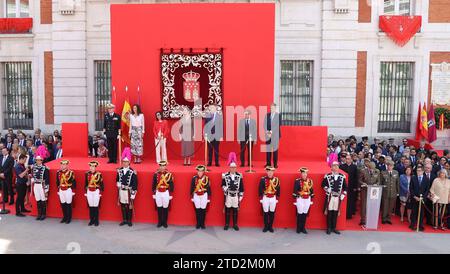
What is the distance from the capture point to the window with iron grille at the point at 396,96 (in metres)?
19.0

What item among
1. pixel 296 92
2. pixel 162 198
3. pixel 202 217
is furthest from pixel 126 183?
pixel 296 92

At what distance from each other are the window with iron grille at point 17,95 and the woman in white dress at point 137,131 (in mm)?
10326

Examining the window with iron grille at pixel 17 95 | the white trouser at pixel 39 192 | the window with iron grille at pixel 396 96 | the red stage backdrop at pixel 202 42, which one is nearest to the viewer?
the white trouser at pixel 39 192

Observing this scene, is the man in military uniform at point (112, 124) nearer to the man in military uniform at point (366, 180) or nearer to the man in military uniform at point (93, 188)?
the man in military uniform at point (93, 188)

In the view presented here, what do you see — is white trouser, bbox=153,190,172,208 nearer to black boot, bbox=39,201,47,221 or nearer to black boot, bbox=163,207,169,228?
black boot, bbox=163,207,169,228

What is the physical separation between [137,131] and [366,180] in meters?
6.27

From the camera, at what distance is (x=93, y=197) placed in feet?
36.5

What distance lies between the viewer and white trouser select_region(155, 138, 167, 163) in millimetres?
12211

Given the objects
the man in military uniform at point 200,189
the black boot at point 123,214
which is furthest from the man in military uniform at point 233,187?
the black boot at point 123,214

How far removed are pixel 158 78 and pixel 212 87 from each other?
5.19 feet

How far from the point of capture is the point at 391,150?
1462 centimetres

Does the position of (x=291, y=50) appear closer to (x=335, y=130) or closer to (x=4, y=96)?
(x=335, y=130)
